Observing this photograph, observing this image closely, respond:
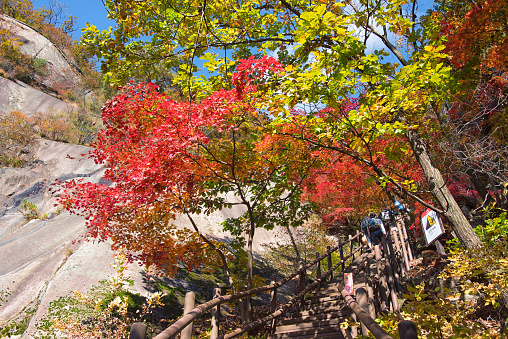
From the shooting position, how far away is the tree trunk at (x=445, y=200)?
171 inches

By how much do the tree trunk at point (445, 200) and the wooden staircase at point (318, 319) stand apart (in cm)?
212

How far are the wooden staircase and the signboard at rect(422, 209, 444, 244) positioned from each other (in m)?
2.07

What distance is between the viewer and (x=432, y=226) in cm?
538

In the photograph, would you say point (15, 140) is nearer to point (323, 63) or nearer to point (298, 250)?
point (298, 250)

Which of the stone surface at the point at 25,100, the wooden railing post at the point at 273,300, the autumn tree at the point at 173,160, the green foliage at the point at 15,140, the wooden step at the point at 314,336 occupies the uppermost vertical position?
the stone surface at the point at 25,100

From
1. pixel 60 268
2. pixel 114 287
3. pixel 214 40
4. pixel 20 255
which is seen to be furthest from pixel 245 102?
pixel 20 255

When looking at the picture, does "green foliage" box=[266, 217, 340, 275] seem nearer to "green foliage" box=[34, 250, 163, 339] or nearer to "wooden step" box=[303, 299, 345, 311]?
"wooden step" box=[303, 299, 345, 311]

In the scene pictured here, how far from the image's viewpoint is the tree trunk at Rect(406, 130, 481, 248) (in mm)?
4336

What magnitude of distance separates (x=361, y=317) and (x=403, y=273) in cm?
837

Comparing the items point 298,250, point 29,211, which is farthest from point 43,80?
point 298,250

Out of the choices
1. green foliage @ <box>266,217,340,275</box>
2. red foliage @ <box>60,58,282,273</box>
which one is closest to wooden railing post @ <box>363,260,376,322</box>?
red foliage @ <box>60,58,282,273</box>

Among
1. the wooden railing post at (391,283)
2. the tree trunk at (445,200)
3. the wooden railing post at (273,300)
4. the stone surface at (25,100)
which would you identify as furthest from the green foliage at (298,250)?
the stone surface at (25,100)

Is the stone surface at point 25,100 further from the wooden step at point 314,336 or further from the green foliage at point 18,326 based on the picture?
the wooden step at point 314,336

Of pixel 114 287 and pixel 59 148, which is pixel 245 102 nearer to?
pixel 114 287
